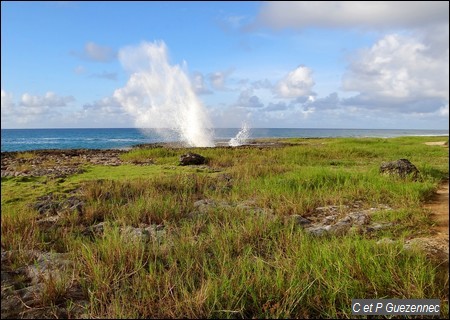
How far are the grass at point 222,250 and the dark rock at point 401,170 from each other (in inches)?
12.7

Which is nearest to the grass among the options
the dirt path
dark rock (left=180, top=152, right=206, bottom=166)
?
the dirt path

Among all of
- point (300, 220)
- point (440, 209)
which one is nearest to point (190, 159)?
point (300, 220)

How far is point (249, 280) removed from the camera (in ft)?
16.3

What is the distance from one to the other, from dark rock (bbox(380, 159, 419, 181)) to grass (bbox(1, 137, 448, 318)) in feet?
1.06

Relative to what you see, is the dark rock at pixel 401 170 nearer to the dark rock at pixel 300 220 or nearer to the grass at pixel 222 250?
the grass at pixel 222 250

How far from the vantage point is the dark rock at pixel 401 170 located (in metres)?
11.3

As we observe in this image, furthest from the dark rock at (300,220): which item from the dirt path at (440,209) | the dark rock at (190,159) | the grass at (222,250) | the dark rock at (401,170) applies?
the dark rock at (190,159)

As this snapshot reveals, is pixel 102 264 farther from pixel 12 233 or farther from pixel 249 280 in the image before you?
pixel 249 280

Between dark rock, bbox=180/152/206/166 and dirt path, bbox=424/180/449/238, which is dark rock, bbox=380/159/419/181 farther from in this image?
dark rock, bbox=180/152/206/166

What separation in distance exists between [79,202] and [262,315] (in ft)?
17.2

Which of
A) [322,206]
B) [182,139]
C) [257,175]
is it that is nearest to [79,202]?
[322,206]

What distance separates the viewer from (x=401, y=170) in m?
11.5

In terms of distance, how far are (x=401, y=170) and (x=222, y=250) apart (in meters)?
7.71

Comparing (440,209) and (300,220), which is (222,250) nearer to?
(300,220)
